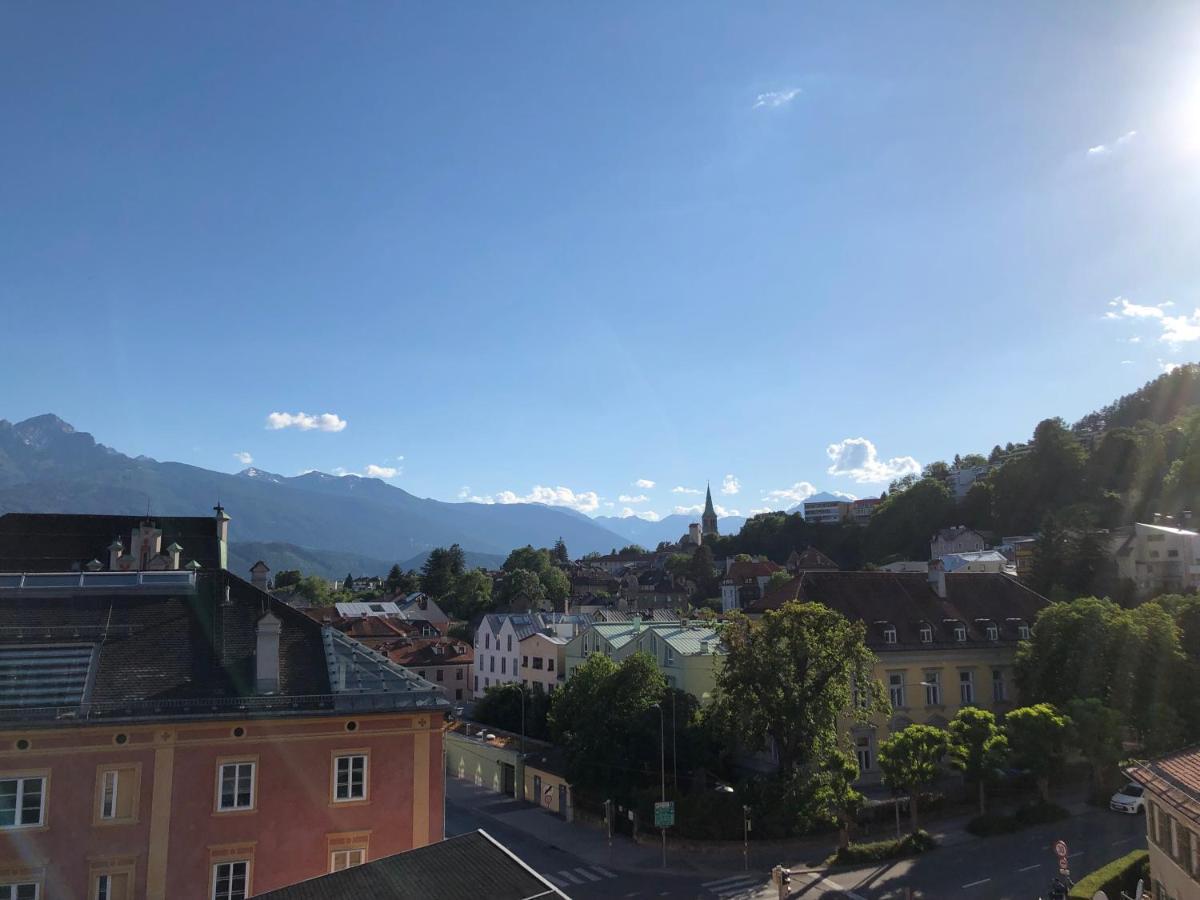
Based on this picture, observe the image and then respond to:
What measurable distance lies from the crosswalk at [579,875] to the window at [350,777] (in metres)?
13.5

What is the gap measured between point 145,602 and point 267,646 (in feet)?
13.6

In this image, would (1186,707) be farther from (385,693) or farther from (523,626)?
(523,626)

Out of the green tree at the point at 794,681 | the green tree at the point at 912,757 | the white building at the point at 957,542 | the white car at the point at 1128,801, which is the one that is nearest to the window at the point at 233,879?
the green tree at the point at 794,681

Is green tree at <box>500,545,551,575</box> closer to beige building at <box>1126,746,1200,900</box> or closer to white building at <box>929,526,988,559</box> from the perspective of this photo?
white building at <box>929,526,988,559</box>

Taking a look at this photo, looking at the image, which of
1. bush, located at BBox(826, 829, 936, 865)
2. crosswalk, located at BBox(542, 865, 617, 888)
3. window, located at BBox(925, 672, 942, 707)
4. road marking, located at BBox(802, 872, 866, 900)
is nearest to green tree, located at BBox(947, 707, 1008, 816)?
bush, located at BBox(826, 829, 936, 865)

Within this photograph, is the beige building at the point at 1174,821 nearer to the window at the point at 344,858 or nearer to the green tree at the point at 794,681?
the green tree at the point at 794,681

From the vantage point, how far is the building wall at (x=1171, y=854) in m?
16.6

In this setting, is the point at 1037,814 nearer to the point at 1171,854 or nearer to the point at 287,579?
the point at 1171,854

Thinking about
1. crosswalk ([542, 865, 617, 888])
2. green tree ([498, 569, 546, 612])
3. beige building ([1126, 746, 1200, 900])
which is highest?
green tree ([498, 569, 546, 612])

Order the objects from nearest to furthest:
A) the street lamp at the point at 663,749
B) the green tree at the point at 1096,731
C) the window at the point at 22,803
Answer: the window at the point at 22,803
the green tree at the point at 1096,731
the street lamp at the point at 663,749

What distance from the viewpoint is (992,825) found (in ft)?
107

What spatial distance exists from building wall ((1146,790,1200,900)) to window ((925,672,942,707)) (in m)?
21.9

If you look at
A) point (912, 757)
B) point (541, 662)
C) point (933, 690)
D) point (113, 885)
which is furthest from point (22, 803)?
point (541, 662)

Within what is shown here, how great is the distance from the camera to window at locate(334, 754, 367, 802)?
1958 centimetres
